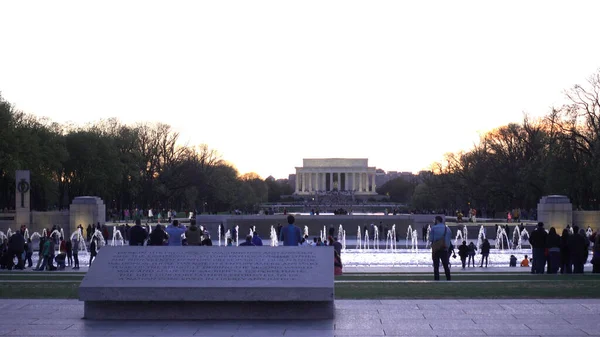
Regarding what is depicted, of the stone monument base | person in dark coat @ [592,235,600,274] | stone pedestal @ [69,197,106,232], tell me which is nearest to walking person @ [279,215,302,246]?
the stone monument base

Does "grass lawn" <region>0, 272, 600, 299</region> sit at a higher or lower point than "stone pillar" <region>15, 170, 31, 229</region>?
lower

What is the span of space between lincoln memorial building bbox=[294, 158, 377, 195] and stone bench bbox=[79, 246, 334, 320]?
168809mm

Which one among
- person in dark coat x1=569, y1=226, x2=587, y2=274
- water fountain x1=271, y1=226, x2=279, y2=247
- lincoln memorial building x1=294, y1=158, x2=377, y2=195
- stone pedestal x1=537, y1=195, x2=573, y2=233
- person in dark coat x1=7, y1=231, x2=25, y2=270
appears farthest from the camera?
lincoln memorial building x1=294, y1=158, x2=377, y2=195

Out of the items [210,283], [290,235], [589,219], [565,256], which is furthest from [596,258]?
[589,219]

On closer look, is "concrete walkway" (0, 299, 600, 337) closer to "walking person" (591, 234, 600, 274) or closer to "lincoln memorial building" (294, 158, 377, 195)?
"walking person" (591, 234, 600, 274)

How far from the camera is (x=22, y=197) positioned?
5325 cm

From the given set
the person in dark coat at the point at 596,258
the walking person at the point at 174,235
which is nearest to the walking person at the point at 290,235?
the walking person at the point at 174,235

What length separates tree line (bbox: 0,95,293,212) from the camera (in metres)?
60.9

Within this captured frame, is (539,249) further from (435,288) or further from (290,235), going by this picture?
(290,235)

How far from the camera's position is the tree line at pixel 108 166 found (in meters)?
60.9

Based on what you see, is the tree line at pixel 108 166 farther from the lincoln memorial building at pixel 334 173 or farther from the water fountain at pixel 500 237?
the lincoln memorial building at pixel 334 173

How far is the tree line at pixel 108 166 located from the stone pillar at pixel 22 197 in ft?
11.6

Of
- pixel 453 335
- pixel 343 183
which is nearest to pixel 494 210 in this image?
pixel 453 335

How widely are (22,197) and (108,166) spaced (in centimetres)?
2103
